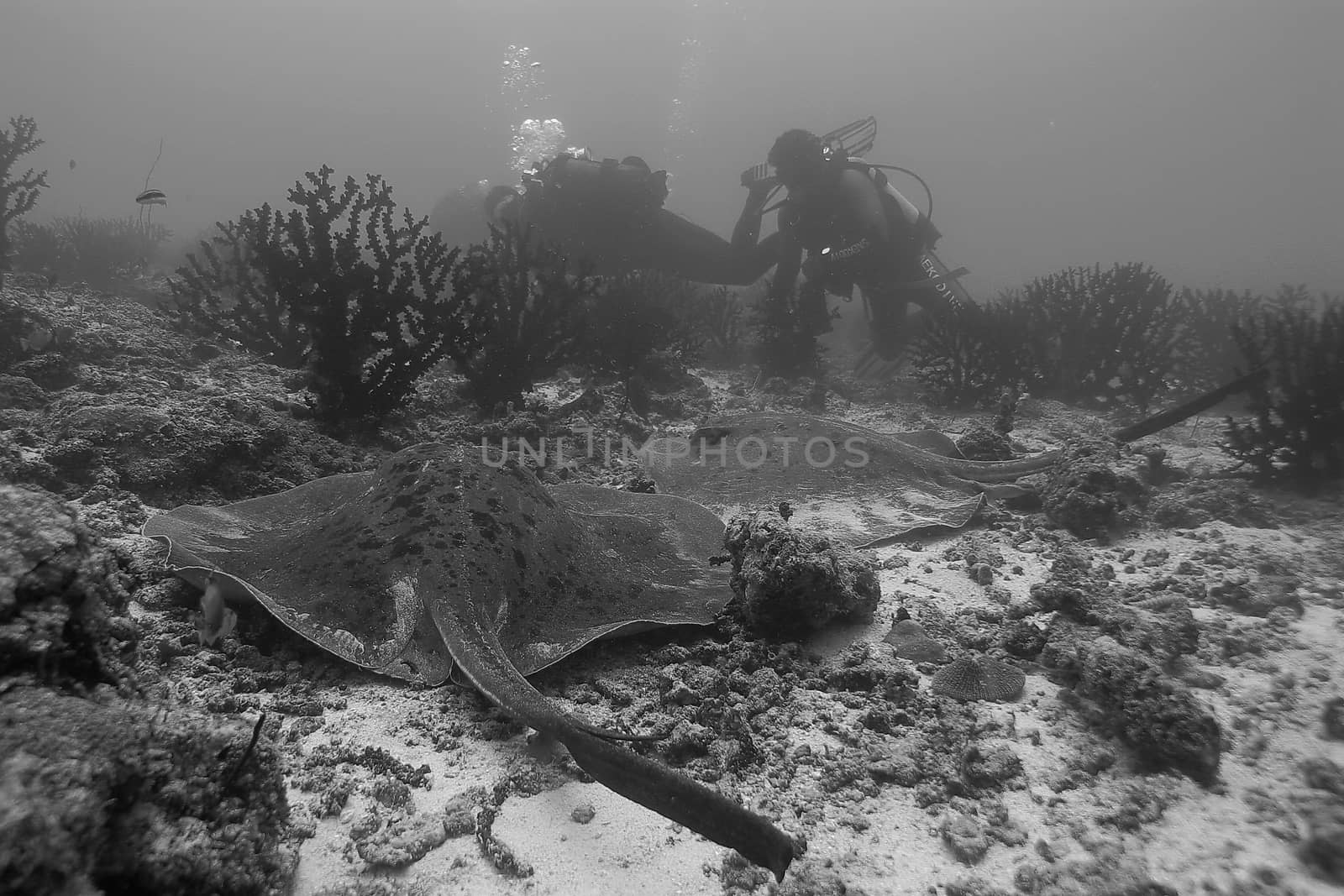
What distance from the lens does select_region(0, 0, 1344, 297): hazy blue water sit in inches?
3415

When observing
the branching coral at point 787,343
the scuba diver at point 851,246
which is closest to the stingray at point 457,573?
the branching coral at point 787,343

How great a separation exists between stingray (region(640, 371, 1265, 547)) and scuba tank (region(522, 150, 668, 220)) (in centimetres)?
918

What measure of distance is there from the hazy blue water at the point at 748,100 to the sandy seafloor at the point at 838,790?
59.7 metres

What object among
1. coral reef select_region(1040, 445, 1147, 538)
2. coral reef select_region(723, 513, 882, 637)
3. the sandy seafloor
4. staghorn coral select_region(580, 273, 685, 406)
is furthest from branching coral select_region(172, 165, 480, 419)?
coral reef select_region(1040, 445, 1147, 538)

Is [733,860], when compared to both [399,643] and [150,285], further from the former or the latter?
[150,285]

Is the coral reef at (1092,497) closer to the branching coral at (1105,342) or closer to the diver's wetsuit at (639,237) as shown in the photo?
the branching coral at (1105,342)

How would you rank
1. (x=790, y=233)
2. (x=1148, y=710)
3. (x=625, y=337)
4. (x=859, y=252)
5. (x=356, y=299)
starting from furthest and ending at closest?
(x=790, y=233)
(x=859, y=252)
(x=625, y=337)
(x=356, y=299)
(x=1148, y=710)

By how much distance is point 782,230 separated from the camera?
1300cm

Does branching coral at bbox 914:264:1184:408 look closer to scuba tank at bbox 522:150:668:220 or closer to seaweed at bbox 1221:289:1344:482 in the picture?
seaweed at bbox 1221:289:1344:482

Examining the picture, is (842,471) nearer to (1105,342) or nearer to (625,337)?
(625,337)

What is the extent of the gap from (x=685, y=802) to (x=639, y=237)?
13394 mm

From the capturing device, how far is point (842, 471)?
5.03 meters

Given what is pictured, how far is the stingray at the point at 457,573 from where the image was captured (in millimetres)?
2365

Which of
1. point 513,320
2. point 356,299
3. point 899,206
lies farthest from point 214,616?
point 899,206
